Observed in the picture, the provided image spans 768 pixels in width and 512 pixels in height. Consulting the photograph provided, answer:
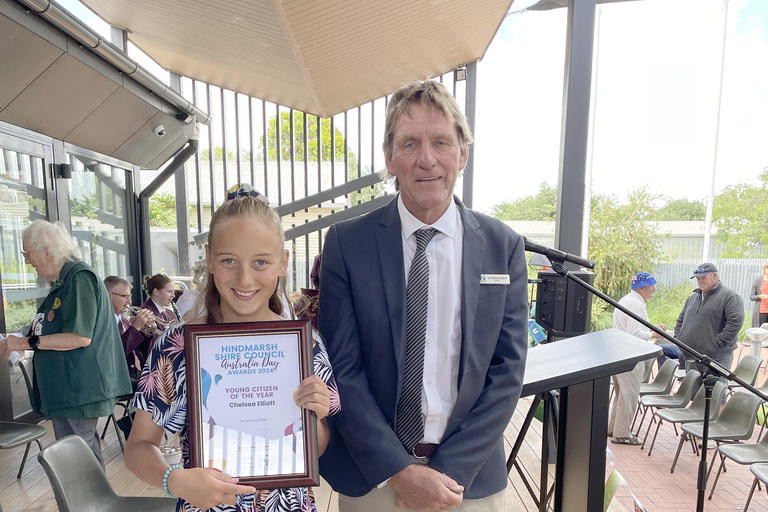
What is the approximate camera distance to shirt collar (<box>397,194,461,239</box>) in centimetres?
124

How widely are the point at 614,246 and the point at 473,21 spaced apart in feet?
35.3

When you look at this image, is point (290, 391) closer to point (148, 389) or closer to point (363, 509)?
point (148, 389)

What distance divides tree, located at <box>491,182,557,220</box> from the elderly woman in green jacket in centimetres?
3042

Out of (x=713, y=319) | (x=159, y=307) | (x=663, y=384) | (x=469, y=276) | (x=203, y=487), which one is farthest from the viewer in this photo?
(x=713, y=319)

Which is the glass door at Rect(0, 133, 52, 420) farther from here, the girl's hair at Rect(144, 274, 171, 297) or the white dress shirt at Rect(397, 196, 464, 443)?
the white dress shirt at Rect(397, 196, 464, 443)

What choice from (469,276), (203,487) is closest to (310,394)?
(203,487)

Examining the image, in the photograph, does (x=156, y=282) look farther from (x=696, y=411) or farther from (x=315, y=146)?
(x=315, y=146)

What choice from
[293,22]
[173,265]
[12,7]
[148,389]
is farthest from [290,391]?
[173,265]

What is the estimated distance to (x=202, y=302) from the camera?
1111 mm

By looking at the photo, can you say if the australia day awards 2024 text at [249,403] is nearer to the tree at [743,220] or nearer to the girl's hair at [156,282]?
the girl's hair at [156,282]

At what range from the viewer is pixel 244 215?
1.04 meters

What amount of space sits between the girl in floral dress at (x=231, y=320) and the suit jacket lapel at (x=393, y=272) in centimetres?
20

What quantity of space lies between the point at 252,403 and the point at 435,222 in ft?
2.22

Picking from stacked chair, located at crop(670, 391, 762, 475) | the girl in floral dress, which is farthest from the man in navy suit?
stacked chair, located at crop(670, 391, 762, 475)
